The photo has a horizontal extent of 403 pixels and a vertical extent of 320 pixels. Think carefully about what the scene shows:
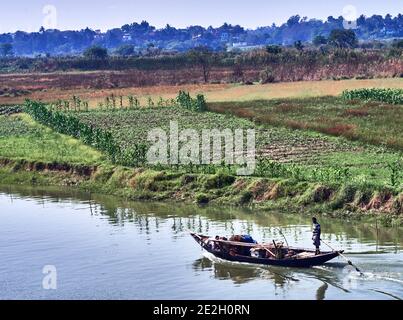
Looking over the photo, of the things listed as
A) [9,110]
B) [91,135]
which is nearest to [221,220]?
[91,135]

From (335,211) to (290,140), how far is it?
19.4 m

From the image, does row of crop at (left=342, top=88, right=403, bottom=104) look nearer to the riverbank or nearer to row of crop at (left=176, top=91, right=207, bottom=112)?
row of crop at (left=176, top=91, right=207, bottom=112)

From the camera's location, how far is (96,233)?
4325 centimetres

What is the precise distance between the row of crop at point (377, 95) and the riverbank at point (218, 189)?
34.6m

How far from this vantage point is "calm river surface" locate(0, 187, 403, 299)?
3250 cm

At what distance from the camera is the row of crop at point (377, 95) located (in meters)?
81.1

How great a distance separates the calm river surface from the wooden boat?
1.10 ft

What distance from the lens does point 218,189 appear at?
49.8 metres

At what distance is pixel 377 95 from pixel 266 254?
51.9 metres

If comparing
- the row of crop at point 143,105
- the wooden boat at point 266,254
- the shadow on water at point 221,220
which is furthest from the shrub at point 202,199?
the row of crop at point 143,105

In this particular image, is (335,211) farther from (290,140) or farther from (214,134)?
(214,134)

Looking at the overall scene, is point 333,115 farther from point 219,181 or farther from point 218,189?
point 218,189

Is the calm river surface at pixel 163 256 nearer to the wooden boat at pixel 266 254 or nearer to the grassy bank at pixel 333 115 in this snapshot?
the wooden boat at pixel 266 254

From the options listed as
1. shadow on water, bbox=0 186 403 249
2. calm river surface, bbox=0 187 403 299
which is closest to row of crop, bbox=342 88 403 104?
shadow on water, bbox=0 186 403 249
